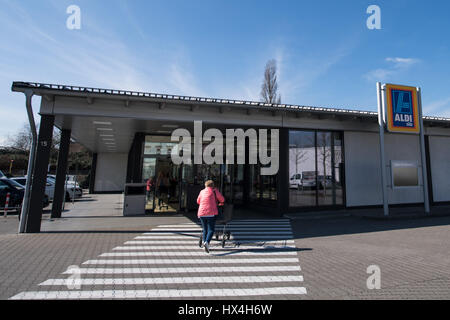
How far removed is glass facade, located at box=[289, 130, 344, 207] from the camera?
34.5 ft

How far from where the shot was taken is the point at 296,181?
10.4 m

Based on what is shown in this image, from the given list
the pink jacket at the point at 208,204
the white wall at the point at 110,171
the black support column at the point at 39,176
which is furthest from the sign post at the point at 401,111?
the white wall at the point at 110,171

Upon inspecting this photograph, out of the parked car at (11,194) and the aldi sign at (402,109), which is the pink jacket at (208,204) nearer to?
the aldi sign at (402,109)

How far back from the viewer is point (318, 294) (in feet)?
11.6

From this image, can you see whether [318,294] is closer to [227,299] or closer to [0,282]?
[227,299]

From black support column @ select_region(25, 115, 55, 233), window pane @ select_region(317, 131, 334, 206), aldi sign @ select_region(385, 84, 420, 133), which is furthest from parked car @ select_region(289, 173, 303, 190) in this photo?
black support column @ select_region(25, 115, 55, 233)

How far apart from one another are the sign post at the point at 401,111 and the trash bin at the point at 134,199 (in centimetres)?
1077

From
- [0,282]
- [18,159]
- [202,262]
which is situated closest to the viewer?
[0,282]

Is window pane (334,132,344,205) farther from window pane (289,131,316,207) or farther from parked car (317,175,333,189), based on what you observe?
window pane (289,131,316,207)

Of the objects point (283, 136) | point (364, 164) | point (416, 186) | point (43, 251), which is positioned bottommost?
point (43, 251)

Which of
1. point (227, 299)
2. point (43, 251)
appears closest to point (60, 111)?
point (43, 251)

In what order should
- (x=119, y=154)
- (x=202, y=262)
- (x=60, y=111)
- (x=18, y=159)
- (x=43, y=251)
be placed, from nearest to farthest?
(x=202, y=262)
(x=43, y=251)
(x=60, y=111)
(x=119, y=154)
(x=18, y=159)

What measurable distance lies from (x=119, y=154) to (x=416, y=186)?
23.9 m
